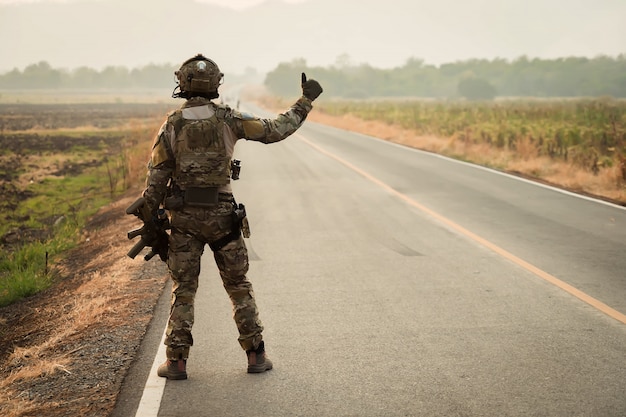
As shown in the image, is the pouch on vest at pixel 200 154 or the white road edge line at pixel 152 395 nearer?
the white road edge line at pixel 152 395

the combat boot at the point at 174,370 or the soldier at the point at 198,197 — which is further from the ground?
the soldier at the point at 198,197

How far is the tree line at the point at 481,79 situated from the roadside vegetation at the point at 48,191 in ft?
321

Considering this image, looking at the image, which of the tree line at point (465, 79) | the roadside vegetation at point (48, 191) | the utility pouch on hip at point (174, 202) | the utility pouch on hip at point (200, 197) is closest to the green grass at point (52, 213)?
the roadside vegetation at point (48, 191)

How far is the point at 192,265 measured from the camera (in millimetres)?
4398

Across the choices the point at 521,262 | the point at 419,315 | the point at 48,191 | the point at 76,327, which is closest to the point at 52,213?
the point at 48,191

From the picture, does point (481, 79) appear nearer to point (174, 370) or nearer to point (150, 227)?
point (150, 227)

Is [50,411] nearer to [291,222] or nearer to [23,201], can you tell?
[291,222]

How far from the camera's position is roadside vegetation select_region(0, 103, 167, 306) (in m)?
9.30

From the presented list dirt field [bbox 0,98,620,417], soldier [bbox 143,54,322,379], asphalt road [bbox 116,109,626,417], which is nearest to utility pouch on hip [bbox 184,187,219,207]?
soldier [bbox 143,54,322,379]

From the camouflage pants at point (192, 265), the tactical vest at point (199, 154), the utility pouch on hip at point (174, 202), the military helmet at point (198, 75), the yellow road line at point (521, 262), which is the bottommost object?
the yellow road line at point (521, 262)

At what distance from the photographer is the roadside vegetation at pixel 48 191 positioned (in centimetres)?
930

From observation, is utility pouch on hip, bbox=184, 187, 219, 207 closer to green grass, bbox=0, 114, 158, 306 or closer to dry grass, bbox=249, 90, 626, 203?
green grass, bbox=0, 114, 158, 306

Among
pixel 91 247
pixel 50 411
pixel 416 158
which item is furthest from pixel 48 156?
pixel 50 411

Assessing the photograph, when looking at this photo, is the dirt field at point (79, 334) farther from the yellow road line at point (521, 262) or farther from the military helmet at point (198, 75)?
the yellow road line at point (521, 262)
